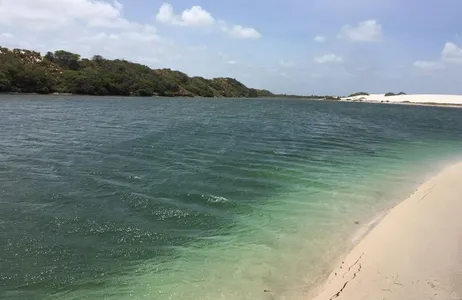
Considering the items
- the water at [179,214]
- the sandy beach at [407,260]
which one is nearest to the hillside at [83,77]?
the water at [179,214]

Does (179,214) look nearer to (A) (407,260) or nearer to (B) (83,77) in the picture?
(A) (407,260)

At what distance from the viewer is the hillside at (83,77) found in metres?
84.4

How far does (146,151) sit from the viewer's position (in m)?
20.8

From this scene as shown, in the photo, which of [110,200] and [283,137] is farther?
[283,137]

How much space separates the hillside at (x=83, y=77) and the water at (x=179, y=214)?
7110 cm

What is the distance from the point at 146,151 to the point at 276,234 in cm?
1249

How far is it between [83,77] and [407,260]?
10361 centimetres

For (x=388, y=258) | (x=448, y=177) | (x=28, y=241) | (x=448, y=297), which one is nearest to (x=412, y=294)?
(x=448, y=297)

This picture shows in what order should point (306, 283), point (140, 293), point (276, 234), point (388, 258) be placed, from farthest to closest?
point (276, 234), point (388, 258), point (306, 283), point (140, 293)

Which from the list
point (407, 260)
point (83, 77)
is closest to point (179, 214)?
point (407, 260)

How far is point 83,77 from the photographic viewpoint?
99625mm

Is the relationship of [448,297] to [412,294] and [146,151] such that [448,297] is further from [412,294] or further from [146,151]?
[146,151]

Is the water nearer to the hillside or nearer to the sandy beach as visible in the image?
the sandy beach

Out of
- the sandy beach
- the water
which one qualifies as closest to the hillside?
the water
